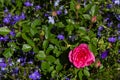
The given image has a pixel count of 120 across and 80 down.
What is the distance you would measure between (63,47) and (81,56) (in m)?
0.23

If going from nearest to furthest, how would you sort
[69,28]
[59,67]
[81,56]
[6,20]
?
[81,56]
[59,67]
[69,28]
[6,20]

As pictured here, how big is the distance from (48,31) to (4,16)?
68cm

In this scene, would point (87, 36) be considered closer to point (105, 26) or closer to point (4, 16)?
point (105, 26)

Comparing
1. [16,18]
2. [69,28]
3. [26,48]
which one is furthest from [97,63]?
[16,18]

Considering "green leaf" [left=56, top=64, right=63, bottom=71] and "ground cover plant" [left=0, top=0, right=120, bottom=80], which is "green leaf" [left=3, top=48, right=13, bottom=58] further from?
"green leaf" [left=56, top=64, right=63, bottom=71]

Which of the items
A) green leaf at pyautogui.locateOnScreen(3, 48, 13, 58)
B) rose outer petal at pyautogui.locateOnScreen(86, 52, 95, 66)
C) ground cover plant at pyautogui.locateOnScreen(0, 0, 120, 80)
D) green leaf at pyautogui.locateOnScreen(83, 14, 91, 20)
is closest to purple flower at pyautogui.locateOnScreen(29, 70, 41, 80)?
ground cover plant at pyautogui.locateOnScreen(0, 0, 120, 80)

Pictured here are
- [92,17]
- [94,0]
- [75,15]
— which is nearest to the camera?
[92,17]

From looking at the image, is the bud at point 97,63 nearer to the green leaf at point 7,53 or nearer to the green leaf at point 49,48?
the green leaf at point 49,48

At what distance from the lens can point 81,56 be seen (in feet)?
7.15

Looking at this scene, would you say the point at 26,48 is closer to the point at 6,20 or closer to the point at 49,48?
the point at 49,48

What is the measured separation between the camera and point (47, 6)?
3.10m

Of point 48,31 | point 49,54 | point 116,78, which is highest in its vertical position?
point 48,31

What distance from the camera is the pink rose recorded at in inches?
85.4

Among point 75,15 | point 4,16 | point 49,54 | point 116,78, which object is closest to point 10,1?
point 4,16
